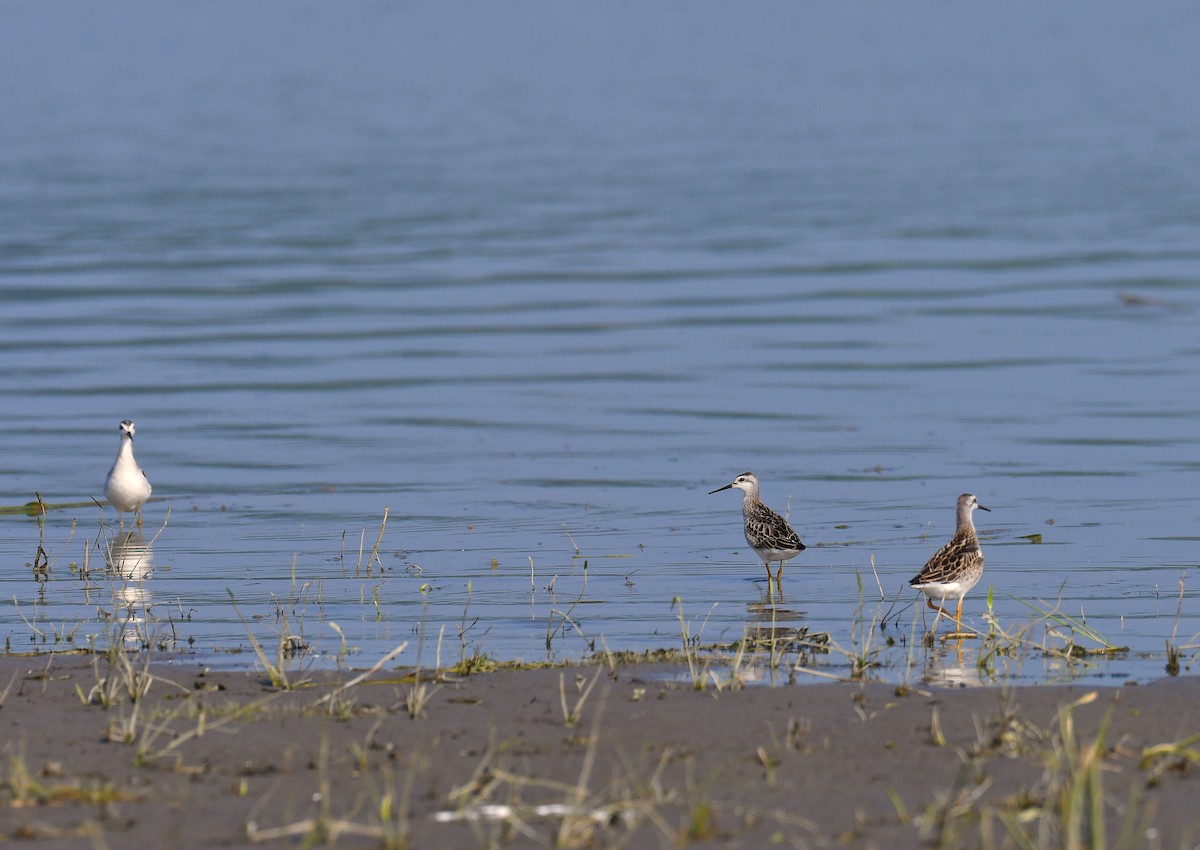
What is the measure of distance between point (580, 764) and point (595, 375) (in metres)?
14.1

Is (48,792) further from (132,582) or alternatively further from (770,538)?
(770,538)

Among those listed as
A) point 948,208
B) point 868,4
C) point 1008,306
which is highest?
point 868,4

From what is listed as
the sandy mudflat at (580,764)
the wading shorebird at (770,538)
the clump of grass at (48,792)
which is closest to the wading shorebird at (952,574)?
the wading shorebird at (770,538)

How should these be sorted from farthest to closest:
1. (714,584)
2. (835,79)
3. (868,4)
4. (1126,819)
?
(868,4) → (835,79) → (714,584) → (1126,819)

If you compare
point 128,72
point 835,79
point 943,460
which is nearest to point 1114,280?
point 943,460

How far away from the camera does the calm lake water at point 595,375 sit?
11.7 m

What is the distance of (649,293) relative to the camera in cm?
2686

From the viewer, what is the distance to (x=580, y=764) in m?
7.26

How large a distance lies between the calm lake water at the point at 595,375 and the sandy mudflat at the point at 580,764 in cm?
107

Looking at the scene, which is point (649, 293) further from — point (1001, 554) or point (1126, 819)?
point (1126, 819)

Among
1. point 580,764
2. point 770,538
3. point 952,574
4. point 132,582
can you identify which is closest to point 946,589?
point 952,574

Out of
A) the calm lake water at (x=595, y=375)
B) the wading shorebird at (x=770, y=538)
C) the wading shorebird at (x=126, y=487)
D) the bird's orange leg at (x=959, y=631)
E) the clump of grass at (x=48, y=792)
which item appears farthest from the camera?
the wading shorebird at (x=126, y=487)

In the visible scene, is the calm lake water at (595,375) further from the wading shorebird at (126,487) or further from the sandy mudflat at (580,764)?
the sandy mudflat at (580,764)

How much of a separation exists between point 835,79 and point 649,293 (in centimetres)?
5033
